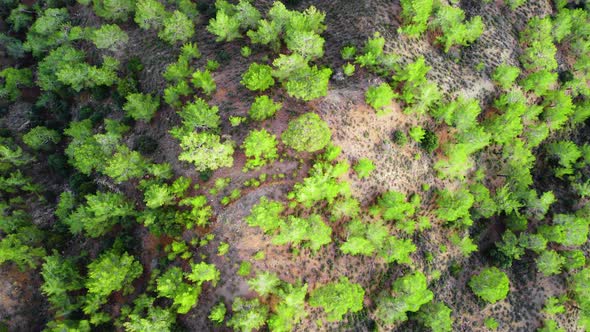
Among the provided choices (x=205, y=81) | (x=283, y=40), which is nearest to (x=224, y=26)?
(x=283, y=40)

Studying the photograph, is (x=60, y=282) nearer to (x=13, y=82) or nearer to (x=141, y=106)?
(x=141, y=106)

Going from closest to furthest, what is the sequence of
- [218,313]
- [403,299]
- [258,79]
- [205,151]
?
[218,313] → [205,151] → [403,299] → [258,79]

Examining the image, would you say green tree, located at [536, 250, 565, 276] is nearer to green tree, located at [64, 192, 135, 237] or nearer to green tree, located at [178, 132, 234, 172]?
green tree, located at [178, 132, 234, 172]

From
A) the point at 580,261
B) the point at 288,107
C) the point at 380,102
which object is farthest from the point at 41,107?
the point at 580,261

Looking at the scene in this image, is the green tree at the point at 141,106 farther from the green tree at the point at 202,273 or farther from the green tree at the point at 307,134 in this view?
the green tree at the point at 202,273

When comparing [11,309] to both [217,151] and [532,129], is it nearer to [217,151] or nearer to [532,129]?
[217,151]

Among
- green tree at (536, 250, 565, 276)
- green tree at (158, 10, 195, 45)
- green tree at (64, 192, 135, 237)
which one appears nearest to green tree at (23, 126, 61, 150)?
green tree at (64, 192, 135, 237)
